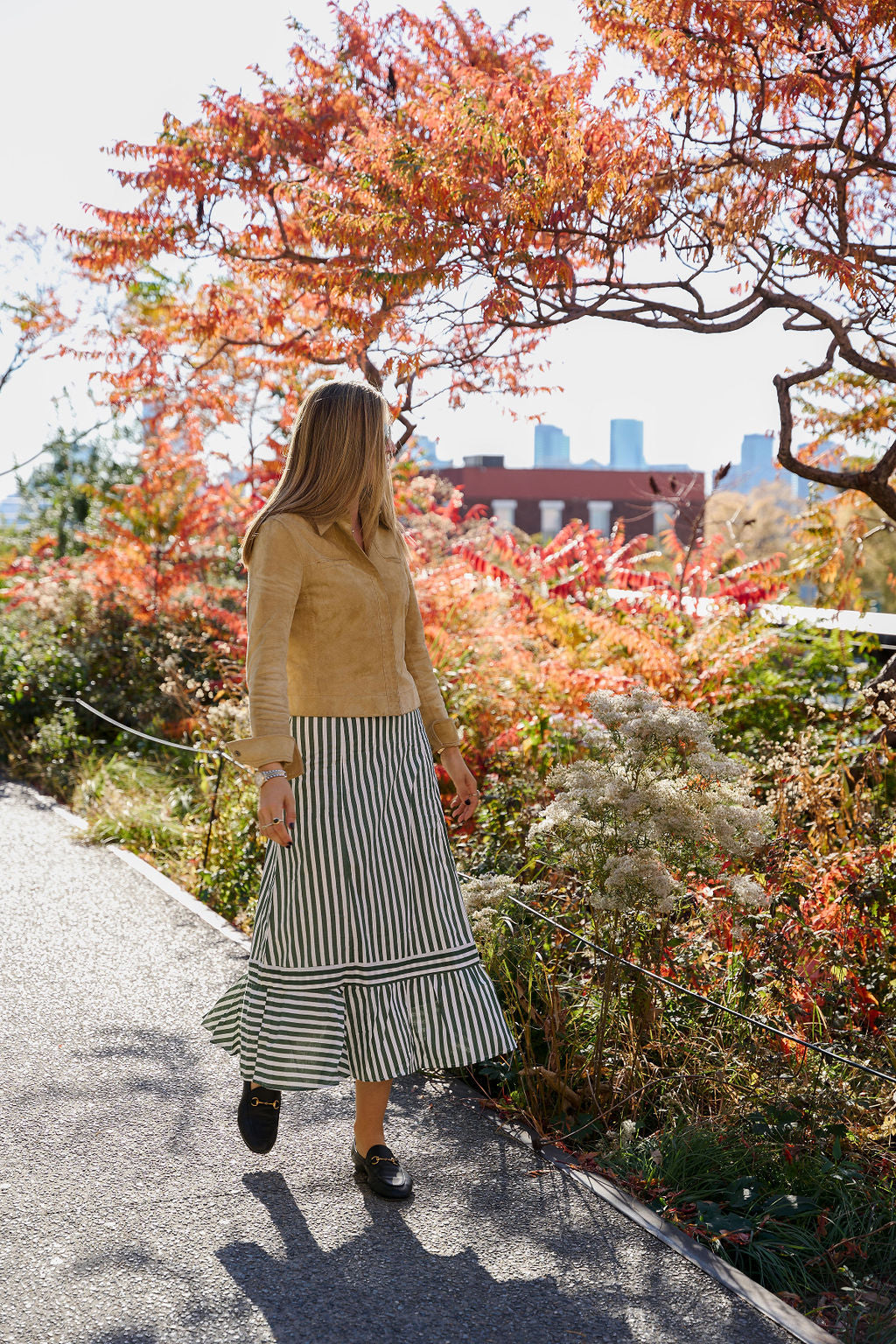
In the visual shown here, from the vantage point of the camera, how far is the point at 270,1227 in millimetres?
2895

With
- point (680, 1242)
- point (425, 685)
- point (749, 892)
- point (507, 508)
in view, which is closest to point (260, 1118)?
point (680, 1242)

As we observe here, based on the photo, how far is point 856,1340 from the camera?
247 cm

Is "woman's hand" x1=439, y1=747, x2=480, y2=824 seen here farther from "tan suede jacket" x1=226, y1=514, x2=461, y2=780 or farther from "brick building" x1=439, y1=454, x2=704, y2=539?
"brick building" x1=439, y1=454, x2=704, y2=539

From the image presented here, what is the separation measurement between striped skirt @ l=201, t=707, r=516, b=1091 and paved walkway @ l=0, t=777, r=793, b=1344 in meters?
0.38

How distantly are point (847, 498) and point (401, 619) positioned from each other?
6.91 m

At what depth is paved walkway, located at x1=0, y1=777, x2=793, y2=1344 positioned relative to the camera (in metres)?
2.51

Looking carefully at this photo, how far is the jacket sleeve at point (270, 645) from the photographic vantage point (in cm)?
288

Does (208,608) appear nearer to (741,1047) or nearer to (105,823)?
(105,823)

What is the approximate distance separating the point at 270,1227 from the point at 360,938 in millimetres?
765

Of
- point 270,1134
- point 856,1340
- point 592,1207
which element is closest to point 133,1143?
point 270,1134

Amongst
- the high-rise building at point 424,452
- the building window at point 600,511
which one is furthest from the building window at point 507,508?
the high-rise building at point 424,452

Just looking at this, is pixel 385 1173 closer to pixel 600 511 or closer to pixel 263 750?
pixel 263 750

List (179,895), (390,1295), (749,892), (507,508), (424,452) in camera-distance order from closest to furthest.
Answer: (390,1295) → (749,892) → (179,895) → (424,452) → (507,508)

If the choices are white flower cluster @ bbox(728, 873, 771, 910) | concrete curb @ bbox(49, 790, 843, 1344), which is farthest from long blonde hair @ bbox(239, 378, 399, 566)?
concrete curb @ bbox(49, 790, 843, 1344)
